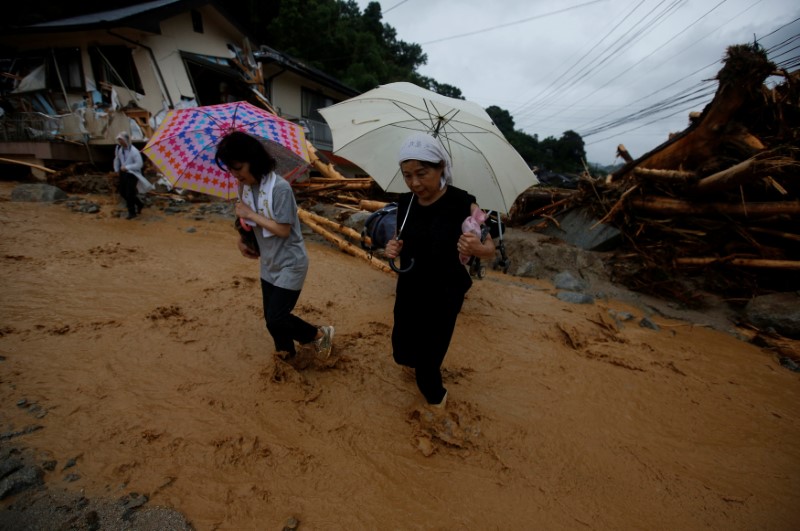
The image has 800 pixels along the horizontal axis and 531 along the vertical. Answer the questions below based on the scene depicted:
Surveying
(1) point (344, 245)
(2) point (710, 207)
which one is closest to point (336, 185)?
(1) point (344, 245)

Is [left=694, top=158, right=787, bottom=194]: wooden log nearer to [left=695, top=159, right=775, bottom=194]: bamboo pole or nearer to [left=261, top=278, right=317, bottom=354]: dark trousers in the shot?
[left=695, top=159, right=775, bottom=194]: bamboo pole

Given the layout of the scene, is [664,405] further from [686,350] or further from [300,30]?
[300,30]

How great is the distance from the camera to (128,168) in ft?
23.3

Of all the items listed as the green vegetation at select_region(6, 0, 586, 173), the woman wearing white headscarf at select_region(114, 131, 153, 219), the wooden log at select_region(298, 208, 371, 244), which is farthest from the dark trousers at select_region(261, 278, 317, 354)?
the green vegetation at select_region(6, 0, 586, 173)

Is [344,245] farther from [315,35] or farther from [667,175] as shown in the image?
[315,35]

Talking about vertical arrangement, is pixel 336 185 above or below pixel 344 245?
above

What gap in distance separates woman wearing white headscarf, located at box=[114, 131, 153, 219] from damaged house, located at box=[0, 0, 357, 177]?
4.58 meters

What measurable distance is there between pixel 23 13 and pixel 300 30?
12883 millimetres

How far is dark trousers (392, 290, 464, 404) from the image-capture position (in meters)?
2.25

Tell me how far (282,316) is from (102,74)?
15.0 m

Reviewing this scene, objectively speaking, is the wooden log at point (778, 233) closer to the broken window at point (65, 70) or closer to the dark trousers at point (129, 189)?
the dark trousers at point (129, 189)

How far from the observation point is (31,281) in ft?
13.3

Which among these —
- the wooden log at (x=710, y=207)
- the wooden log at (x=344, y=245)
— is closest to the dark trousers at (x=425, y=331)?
the wooden log at (x=344, y=245)

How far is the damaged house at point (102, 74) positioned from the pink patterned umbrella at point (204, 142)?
10.7 m
